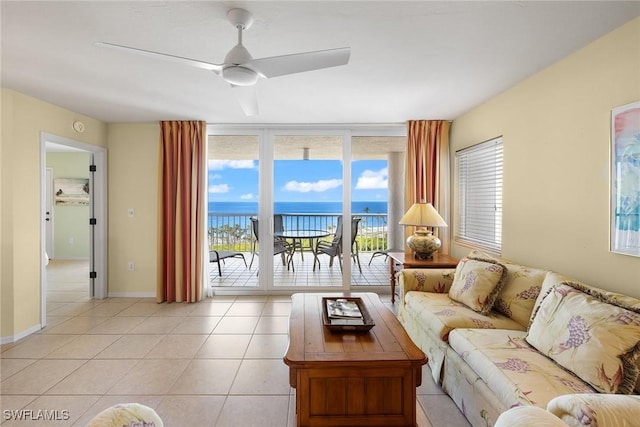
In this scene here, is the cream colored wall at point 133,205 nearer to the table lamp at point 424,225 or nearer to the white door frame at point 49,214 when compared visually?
the table lamp at point 424,225

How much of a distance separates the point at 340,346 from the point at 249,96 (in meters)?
1.91

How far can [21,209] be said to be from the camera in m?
2.96

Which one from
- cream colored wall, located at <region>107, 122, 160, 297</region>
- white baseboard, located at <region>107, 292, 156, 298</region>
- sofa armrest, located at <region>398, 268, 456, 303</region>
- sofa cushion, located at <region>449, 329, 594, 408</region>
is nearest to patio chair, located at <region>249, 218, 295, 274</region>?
cream colored wall, located at <region>107, 122, 160, 297</region>

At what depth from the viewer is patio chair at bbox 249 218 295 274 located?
4.40 metres

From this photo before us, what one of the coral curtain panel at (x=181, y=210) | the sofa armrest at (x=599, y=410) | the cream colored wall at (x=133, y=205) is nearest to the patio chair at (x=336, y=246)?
the coral curtain panel at (x=181, y=210)

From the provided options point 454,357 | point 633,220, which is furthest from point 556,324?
point 633,220

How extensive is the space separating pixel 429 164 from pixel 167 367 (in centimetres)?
373

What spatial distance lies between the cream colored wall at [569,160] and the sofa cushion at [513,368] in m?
0.72

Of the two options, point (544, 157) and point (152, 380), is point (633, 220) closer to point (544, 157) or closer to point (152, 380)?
point (544, 157)

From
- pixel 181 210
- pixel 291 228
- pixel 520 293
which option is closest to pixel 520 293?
pixel 520 293

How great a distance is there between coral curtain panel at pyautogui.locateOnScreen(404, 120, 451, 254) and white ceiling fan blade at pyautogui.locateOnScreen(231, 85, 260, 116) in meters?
2.36

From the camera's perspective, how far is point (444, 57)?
2240 millimetres

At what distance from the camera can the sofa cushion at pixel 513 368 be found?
4.49 feet

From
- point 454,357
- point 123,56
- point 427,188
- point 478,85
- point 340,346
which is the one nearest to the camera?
point 340,346
